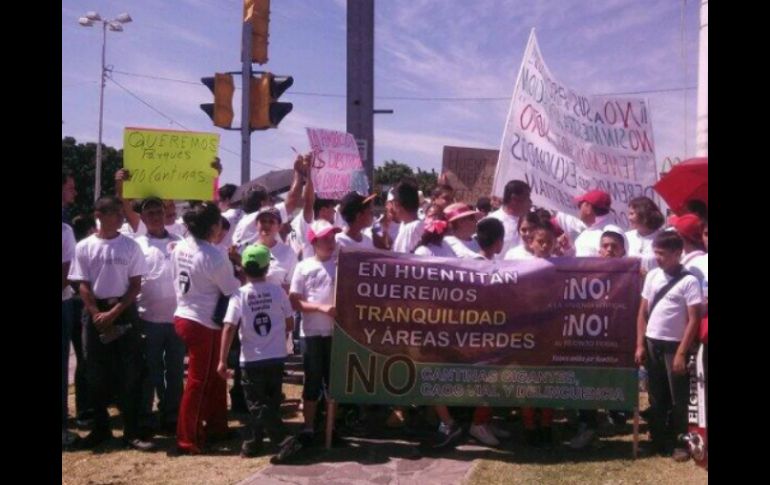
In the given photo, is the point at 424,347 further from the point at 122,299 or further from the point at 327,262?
the point at 122,299

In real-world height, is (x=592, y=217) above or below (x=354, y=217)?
above

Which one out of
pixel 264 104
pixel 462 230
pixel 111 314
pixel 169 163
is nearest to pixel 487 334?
pixel 462 230

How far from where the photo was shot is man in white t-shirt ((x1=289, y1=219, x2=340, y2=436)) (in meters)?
5.79

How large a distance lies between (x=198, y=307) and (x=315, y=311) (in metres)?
0.86

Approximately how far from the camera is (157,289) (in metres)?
6.31

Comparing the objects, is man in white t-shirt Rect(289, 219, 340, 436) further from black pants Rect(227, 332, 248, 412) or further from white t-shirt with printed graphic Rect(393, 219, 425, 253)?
black pants Rect(227, 332, 248, 412)

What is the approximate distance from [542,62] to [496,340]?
11.0 ft

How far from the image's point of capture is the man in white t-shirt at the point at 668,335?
17.6 ft

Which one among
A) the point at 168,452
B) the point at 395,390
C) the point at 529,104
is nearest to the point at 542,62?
the point at 529,104

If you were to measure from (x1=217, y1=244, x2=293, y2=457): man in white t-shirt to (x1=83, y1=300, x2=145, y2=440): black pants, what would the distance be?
31.3 inches

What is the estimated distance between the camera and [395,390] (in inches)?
223

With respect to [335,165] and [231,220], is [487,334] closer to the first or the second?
[335,165]

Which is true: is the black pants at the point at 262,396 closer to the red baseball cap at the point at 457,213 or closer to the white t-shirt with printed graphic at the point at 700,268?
the red baseball cap at the point at 457,213
